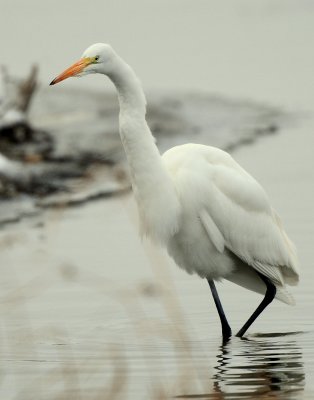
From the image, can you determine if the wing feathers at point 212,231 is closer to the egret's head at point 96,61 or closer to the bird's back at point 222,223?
the bird's back at point 222,223

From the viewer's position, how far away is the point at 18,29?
99.6ft

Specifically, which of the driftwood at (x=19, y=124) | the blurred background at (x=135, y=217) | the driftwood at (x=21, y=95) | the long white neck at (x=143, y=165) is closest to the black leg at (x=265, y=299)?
the blurred background at (x=135, y=217)

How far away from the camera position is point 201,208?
9461mm

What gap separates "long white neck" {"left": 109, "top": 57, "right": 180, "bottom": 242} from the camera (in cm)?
897

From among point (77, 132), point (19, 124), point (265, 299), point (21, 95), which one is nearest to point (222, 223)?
point (265, 299)

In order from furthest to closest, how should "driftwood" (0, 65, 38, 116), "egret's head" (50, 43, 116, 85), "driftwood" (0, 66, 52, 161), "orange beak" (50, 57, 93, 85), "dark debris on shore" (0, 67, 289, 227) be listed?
"driftwood" (0, 65, 38, 116)
"driftwood" (0, 66, 52, 161)
"dark debris on shore" (0, 67, 289, 227)
"egret's head" (50, 43, 116, 85)
"orange beak" (50, 57, 93, 85)

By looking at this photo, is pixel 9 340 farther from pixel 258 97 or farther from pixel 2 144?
pixel 258 97

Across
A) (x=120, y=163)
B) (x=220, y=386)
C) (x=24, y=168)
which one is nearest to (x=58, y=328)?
(x=220, y=386)

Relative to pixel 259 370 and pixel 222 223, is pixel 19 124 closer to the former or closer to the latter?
pixel 222 223

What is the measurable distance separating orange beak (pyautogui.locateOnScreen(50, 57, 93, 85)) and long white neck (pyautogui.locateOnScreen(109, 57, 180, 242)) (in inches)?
8.5

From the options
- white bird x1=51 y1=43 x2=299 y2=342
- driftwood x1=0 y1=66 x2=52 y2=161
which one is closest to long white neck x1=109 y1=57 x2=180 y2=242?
white bird x1=51 y1=43 x2=299 y2=342

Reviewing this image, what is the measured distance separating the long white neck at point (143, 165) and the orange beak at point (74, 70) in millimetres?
216

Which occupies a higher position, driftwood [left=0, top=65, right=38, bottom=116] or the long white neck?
driftwood [left=0, top=65, right=38, bottom=116]

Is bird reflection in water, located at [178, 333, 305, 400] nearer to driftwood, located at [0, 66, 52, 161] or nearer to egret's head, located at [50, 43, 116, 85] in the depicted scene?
egret's head, located at [50, 43, 116, 85]
